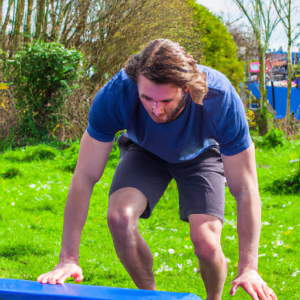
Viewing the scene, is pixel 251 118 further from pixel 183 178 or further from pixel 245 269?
pixel 245 269

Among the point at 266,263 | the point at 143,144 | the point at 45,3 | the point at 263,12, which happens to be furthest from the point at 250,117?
the point at 143,144

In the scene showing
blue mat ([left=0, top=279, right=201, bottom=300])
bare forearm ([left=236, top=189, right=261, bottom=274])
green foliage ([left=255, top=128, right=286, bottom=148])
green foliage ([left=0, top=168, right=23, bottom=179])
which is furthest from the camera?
green foliage ([left=255, top=128, right=286, bottom=148])

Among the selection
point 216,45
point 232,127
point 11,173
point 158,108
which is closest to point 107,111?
point 158,108

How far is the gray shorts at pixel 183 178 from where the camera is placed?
85.9 inches

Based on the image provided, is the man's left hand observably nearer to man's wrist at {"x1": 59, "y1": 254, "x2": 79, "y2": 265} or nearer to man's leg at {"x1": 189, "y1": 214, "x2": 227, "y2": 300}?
man's leg at {"x1": 189, "y1": 214, "x2": 227, "y2": 300}

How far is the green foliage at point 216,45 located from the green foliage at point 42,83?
399cm

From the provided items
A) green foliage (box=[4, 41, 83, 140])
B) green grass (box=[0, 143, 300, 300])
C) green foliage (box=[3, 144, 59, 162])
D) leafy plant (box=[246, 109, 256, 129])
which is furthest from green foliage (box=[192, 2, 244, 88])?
green grass (box=[0, 143, 300, 300])

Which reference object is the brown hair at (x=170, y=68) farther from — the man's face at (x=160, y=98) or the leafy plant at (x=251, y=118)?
the leafy plant at (x=251, y=118)

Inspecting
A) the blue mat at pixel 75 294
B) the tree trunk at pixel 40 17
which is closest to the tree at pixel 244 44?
the tree trunk at pixel 40 17

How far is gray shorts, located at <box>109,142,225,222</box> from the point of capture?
2.18m

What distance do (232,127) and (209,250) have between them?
2.19ft

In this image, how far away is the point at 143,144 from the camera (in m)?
2.14

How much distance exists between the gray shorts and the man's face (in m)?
0.45

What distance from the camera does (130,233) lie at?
2031 millimetres
